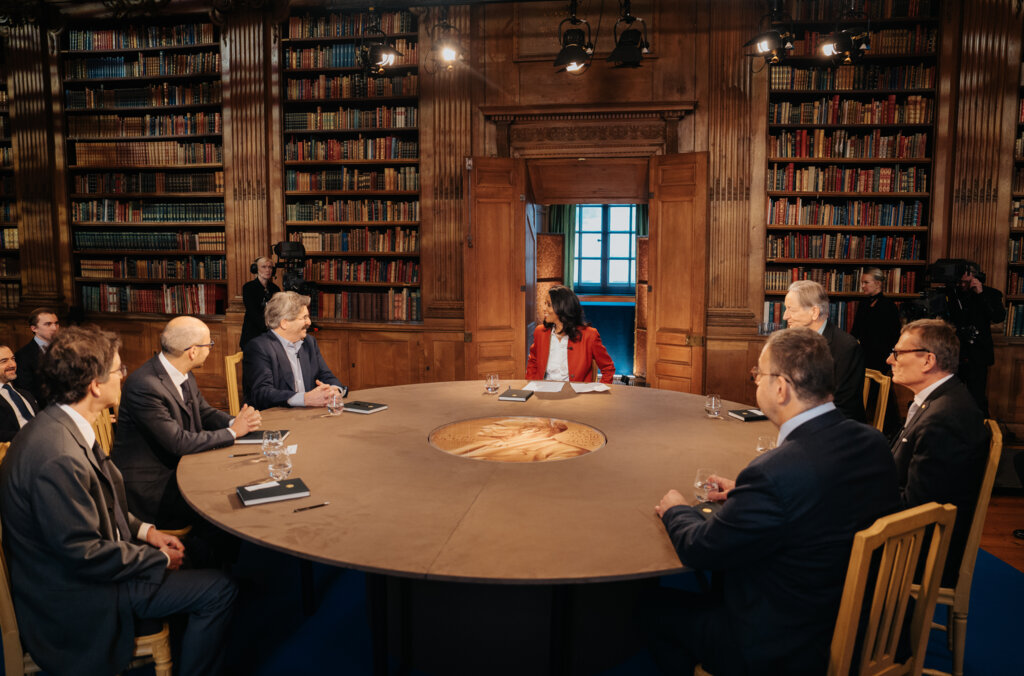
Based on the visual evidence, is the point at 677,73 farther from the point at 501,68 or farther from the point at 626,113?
the point at 501,68

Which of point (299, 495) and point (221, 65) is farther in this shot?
point (221, 65)

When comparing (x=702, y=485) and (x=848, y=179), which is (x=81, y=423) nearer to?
(x=702, y=485)

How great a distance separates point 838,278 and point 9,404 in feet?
18.7

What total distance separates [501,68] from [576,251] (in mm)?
5991

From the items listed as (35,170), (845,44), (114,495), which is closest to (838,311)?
(845,44)

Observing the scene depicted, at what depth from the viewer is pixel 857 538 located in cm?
140

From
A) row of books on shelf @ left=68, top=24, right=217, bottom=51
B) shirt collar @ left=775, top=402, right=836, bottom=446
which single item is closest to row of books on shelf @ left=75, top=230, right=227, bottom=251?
row of books on shelf @ left=68, top=24, right=217, bottom=51

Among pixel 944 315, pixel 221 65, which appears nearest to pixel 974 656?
pixel 944 315

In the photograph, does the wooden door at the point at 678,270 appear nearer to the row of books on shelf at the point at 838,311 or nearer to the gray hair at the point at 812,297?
the row of books on shelf at the point at 838,311

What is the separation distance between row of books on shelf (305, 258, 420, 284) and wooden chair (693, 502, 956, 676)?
5.09 metres

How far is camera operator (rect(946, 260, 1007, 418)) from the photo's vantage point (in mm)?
4695

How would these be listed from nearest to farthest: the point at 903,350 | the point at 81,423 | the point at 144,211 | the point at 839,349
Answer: the point at 81,423 < the point at 903,350 < the point at 839,349 < the point at 144,211

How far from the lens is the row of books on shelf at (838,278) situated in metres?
5.51

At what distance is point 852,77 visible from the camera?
17.8 feet
